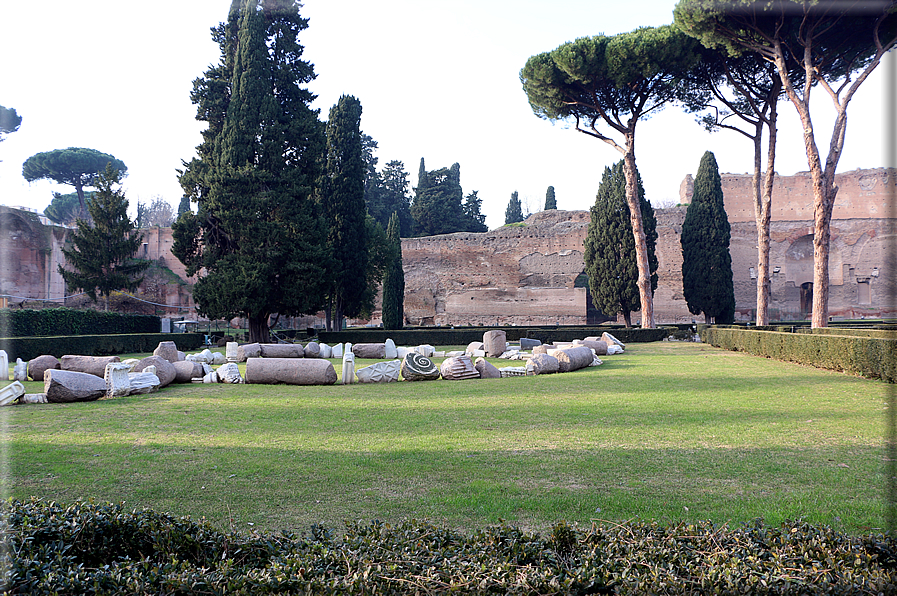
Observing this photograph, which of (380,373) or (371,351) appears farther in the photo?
(371,351)

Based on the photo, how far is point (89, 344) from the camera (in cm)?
1507

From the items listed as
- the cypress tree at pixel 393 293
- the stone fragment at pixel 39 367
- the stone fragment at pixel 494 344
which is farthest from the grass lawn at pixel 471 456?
the cypress tree at pixel 393 293

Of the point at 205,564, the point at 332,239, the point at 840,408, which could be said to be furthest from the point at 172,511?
the point at 332,239

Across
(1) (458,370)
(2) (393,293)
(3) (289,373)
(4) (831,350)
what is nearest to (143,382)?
(3) (289,373)

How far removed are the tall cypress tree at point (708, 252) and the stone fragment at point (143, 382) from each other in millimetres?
24600

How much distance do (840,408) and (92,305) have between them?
1401 inches

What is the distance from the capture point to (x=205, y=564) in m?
2.18

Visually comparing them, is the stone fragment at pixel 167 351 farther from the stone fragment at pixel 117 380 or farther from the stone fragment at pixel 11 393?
the stone fragment at pixel 11 393

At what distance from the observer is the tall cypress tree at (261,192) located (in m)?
18.6

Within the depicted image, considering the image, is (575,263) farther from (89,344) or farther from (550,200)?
(89,344)

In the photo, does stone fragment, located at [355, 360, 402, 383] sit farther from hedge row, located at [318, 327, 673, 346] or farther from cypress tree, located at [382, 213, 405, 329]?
cypress tree, located at [382, 213, 405, 329]

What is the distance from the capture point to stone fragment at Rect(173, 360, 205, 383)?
383 inches

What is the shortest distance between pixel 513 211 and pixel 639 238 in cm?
2976

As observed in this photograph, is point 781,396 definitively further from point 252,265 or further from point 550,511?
point 252,265
